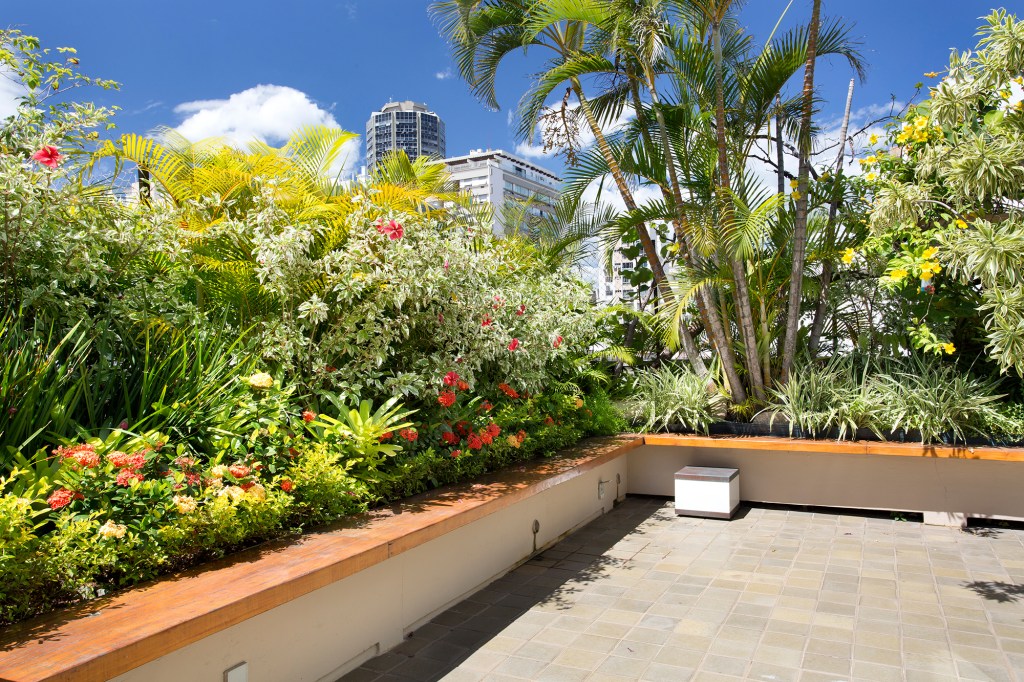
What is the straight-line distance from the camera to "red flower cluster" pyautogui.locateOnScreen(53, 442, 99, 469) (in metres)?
2.22

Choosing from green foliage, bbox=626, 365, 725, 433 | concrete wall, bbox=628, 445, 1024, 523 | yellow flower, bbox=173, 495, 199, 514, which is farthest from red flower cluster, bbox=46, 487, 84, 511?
concrete wall, bbox=628, 445, 1024, 523

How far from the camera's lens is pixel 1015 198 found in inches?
136

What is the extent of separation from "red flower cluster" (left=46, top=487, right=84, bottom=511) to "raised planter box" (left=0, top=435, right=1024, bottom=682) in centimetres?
34

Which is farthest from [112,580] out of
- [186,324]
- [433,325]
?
[433,325]

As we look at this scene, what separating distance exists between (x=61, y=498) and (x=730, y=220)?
4508mm

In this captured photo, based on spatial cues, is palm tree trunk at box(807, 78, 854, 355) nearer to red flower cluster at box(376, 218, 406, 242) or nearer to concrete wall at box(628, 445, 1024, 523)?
concrete wall at box(628, 445, 1024, 523)

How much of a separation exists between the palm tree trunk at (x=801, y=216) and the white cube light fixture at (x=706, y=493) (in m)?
1.11

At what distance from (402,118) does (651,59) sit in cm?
3732

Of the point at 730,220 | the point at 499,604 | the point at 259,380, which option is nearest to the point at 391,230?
the point at 259,380

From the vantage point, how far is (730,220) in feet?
16.8

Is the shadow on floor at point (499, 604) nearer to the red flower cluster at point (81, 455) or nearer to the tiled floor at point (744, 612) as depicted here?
the tiled floor at point (744, 612)

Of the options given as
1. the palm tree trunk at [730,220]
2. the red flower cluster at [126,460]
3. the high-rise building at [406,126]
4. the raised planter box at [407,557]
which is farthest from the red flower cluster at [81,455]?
the high-rise building at [406,126]

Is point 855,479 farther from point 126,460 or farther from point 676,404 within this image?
point 126,460

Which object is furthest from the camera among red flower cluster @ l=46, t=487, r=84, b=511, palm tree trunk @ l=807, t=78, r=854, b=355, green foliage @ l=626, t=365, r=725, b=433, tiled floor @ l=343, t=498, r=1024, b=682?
green foliage @ l=626, t=365, r=725, b=433
